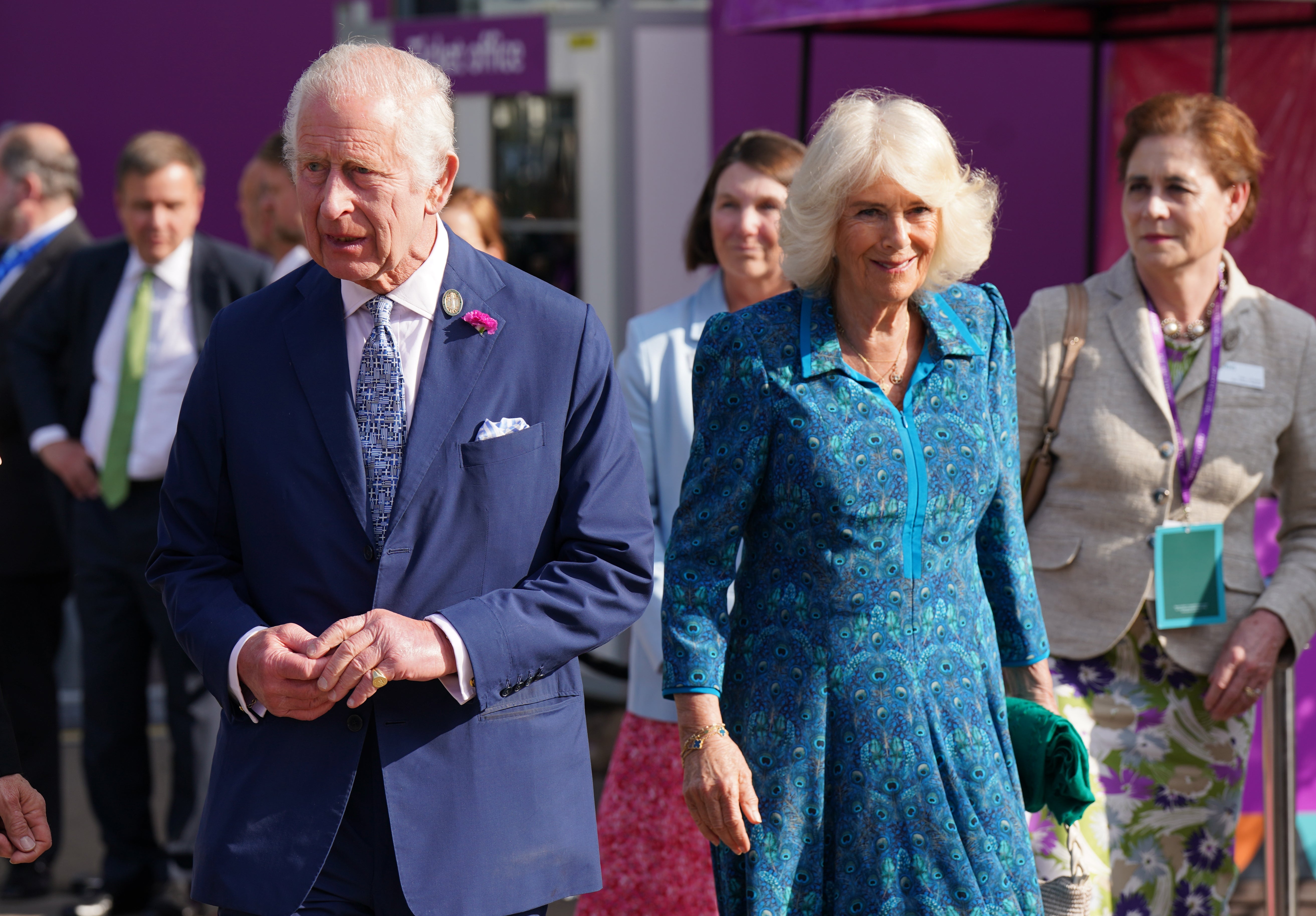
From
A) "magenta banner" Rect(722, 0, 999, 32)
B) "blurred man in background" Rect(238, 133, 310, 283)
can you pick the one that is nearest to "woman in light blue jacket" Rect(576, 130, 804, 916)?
"magenta banner" Rect(722, 0, 999, 32)

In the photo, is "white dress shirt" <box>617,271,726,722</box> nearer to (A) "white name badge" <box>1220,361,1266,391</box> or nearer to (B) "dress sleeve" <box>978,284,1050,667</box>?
(B) "dress sleeve" <box>978,284,1050,667</box>

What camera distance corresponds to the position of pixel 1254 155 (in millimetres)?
3707

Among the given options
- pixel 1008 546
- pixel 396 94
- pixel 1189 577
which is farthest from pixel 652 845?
pixel 396 94

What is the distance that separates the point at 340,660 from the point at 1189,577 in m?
2.18

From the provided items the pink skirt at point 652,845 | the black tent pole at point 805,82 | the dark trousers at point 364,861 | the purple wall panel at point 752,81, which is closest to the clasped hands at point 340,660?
the dark trousers at point 364,861

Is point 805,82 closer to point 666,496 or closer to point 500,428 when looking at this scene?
point 666,496

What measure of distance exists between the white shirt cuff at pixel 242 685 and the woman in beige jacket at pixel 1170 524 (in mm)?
1985

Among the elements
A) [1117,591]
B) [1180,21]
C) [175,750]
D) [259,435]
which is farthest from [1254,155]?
[175,750]

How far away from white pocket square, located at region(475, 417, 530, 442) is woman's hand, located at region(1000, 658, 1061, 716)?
1.10 m

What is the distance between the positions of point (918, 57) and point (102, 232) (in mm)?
4894

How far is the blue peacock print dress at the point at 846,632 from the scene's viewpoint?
2.61 m

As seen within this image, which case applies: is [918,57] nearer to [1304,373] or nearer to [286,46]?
[286,46]

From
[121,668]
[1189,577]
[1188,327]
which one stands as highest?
[1188,327]

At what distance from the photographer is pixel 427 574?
2.32 m
